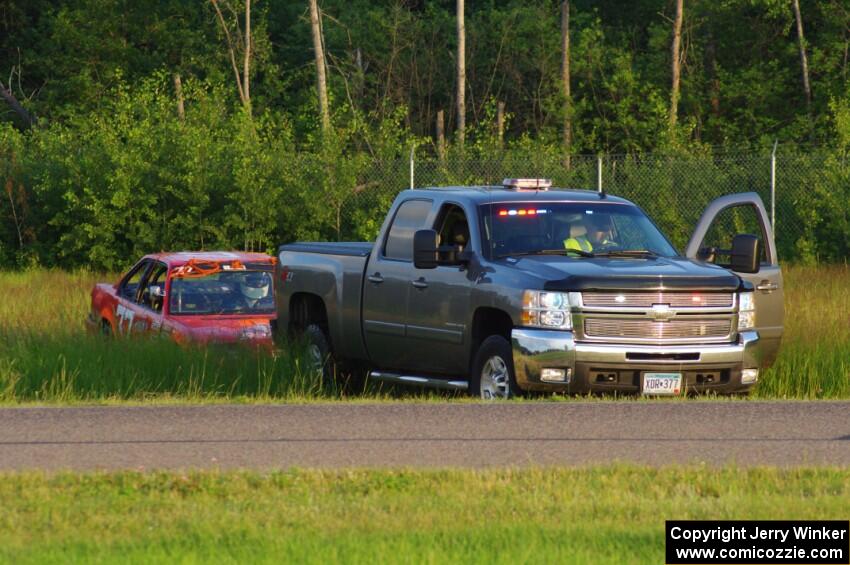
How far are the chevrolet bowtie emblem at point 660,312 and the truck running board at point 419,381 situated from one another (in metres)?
1.73

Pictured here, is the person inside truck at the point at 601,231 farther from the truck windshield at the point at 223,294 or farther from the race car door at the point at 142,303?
the race car door at the point at 142,303

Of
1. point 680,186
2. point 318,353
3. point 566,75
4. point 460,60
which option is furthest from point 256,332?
point 566,75

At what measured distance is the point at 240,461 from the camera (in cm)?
945

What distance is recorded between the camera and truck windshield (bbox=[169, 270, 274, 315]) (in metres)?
16.9

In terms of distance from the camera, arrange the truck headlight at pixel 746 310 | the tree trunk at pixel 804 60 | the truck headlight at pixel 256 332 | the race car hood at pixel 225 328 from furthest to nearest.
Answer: the tree trunk at pixel 804 60, the truck headlight at pixel 256 332, the race car hood at pixel 225 328, the truck headlight at pixel 746 310

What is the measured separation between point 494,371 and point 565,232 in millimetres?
1445

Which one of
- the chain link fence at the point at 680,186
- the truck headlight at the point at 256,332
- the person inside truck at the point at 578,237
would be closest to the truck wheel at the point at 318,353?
the truck headlight at the point at 256,332

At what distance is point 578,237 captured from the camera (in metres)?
13.9

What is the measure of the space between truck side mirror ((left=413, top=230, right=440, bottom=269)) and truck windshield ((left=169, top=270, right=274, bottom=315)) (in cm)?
382

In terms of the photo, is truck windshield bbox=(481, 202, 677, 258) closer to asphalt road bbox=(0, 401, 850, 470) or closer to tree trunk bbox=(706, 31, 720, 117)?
asphalt road bbox=(0, 401, 850, 470)

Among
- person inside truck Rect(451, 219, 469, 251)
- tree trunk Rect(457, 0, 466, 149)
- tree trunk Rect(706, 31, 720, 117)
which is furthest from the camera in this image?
tree trunk Rect(706, 31, 720, 117)

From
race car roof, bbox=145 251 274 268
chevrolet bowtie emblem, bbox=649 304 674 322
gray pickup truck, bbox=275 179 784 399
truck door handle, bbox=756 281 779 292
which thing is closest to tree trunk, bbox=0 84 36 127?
race car roof, bbox=145 251 274 268

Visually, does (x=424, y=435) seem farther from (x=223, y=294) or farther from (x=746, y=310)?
(x=223, y=294)

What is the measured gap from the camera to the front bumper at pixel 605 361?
12.6 meters
